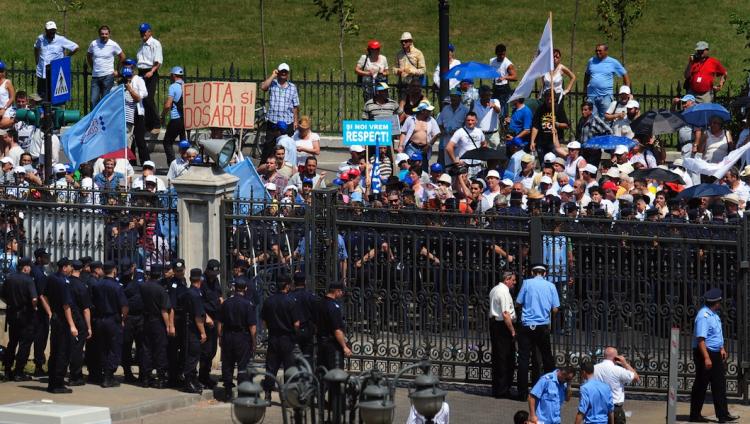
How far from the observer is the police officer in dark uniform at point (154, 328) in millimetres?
21984

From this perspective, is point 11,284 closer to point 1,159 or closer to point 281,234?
point 281,234

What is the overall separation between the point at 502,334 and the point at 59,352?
5270 mm

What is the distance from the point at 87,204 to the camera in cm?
2342

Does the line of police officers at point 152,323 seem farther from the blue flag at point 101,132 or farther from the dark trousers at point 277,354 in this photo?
the blue flag at point 101,132

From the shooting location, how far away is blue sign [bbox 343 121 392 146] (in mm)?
26984

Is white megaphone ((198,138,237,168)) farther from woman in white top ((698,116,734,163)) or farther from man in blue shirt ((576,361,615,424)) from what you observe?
woman in white top ((698,116,734,163))

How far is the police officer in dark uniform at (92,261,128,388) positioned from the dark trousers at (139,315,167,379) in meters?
0.30

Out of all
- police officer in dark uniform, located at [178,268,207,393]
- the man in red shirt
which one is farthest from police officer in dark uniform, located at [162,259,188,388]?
the man in red shirt

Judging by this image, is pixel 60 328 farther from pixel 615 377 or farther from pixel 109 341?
pixel 615 377

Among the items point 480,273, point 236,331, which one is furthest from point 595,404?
point 236,331

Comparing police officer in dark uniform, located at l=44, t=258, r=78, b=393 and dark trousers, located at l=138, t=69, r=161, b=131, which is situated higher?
dark trousers, located at l=138, t=69, r=161, b=131

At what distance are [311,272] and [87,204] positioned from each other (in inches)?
121

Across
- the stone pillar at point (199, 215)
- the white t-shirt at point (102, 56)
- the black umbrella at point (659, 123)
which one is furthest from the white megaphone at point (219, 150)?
the white t-shirt at point (102, 56)

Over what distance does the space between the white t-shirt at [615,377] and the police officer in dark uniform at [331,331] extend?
10.3 feet
